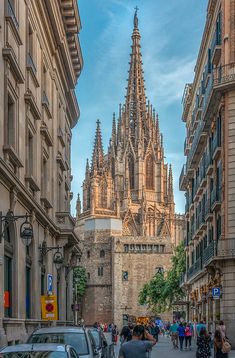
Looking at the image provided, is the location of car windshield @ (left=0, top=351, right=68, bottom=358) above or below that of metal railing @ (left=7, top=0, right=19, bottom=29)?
below

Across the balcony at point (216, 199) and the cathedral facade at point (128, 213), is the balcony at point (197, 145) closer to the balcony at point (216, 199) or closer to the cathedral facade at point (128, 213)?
the balcony at point (216, 199)

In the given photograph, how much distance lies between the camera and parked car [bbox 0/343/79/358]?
13.0m

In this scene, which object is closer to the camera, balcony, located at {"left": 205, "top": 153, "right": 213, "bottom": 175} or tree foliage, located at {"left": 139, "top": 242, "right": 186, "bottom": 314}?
balcony, located at {"left": 205, "top": 153, "right": 213, "bottom": 175}

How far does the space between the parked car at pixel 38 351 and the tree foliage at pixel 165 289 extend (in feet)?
226

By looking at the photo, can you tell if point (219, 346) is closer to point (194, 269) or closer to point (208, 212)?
point (208, 212)

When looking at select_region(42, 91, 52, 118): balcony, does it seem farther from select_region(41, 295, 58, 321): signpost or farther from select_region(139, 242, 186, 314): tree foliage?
select_region(139, 242, 186, 314): tree foliage

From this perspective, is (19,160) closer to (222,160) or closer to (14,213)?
(14,213)

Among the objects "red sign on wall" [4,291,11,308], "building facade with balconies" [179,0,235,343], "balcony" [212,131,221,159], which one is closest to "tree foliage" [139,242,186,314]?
"building facade with balconies" [179,0,235,343]

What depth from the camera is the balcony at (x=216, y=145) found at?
39094mm

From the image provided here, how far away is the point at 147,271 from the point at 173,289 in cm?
2727

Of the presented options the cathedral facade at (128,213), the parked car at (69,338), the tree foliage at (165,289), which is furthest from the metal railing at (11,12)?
the cathedral facade at (128,213)

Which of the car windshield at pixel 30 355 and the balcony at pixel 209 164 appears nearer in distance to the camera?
the car windshield at pixel 30 355

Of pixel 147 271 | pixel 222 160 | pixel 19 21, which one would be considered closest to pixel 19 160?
pixel 19 21

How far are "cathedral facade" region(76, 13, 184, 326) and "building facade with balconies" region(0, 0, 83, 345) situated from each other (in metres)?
77.9
